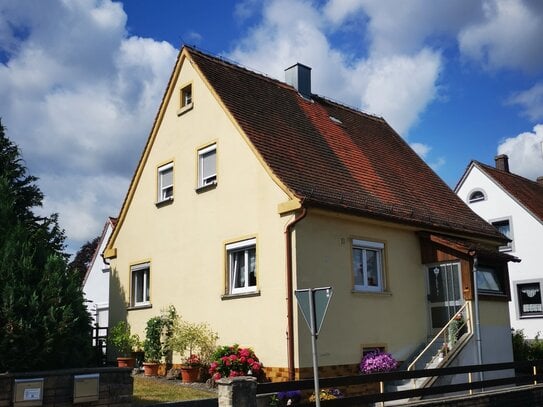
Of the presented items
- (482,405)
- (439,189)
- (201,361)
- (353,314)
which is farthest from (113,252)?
(482,405)

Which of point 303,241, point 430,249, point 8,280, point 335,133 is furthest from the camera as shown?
point 335,133

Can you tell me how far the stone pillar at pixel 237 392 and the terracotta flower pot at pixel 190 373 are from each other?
5.93 metres

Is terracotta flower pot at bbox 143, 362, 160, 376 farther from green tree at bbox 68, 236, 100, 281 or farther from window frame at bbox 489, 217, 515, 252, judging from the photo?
green tree at bbox 68, 236, 100, 281

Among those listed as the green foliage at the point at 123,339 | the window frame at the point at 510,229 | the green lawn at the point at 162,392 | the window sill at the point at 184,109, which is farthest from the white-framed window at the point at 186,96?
the window frame at the point at 510,229

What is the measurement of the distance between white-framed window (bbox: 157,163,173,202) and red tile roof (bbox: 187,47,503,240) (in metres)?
3.20

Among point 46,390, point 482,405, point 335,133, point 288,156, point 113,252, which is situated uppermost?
point 335,133

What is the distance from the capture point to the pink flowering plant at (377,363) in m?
13.9

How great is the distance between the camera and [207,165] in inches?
663

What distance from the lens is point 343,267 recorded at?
47.4 feet

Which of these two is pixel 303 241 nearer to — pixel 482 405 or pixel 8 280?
pixel 482 405

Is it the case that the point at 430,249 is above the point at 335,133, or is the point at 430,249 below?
below

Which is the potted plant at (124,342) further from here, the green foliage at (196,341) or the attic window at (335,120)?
the attic window at (335,120)

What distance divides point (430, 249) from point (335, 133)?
15.6ft

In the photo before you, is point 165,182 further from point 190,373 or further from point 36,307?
point 36,307
